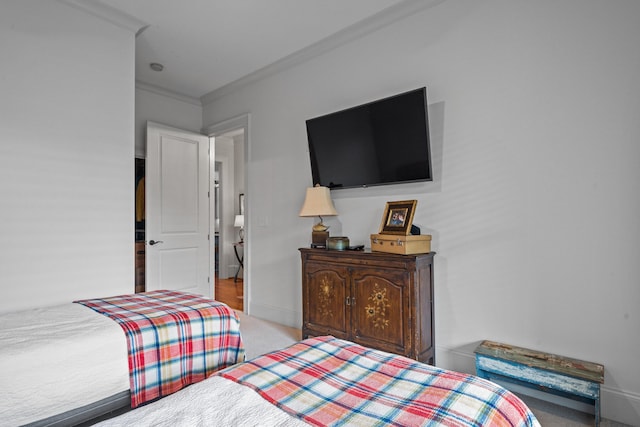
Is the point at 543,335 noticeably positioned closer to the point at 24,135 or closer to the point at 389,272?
the point at 389,272

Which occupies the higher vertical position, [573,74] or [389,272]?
[573,74]

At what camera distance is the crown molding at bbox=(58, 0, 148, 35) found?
281 cm

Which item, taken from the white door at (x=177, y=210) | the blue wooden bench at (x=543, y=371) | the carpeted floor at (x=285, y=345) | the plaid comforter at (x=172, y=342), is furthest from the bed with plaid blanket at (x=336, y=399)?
the white door at (x=177, y=210)

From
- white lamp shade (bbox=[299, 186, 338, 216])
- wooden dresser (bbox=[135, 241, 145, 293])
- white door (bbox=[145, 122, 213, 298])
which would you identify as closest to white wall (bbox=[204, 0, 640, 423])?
white lamp shade (bbox=[299, 186, 338, 216])

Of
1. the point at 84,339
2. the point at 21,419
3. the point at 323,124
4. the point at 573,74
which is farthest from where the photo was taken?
the point at 323,124

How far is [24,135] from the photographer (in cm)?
254

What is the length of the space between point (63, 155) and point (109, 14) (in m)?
1.23

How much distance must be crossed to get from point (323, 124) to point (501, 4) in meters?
1.59

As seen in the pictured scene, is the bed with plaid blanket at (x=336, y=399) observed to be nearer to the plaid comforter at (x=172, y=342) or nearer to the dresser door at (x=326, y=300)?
the plaid comforter at (x=172, y=342)

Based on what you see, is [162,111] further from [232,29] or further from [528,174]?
[528,174]

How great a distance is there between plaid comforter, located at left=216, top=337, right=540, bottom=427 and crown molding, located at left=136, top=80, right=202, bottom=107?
13.7 ft

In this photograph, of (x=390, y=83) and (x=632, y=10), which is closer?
(x=632, y=10)

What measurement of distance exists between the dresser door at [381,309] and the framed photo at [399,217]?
0.31m

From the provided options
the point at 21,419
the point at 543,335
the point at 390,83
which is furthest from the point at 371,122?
the point at 21,419
